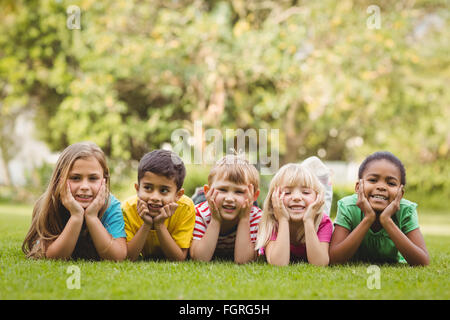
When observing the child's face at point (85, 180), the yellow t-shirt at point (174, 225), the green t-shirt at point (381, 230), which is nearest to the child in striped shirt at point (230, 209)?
the yellow t-shirt at point (174, 225)

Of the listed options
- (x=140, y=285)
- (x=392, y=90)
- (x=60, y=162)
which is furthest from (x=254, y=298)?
(x=392, y=90)

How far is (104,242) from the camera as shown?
4.10 metres

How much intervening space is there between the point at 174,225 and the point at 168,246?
0.86ft

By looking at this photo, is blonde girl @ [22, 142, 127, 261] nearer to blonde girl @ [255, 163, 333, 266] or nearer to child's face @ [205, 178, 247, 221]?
child's face @ [205, 178, 247, 221]

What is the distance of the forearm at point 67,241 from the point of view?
4.04 m

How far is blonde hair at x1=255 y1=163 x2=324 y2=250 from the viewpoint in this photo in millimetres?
4426

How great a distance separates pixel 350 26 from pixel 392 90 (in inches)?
158

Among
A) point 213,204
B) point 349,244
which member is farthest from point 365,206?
point 213,204

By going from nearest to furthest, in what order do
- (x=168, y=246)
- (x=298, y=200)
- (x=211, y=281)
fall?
(x=211, y=281) < (x=168, y=246) < (x=298, y=200)

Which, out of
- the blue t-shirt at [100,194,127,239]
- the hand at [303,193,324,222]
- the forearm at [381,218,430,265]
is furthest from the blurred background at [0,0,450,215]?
the forearm at [381,218,430,265]

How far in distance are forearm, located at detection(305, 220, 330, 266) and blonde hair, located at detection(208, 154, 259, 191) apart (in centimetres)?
70

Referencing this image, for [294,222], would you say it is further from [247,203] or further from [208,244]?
[208,244]

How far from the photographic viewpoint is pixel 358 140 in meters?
28.0

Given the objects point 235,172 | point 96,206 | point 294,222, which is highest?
point 235,172
